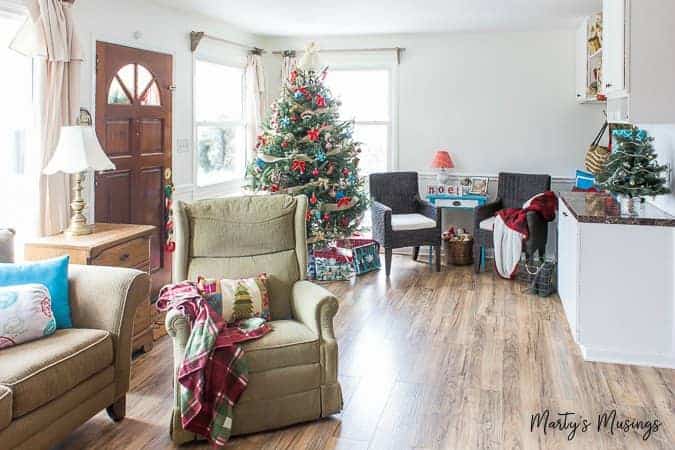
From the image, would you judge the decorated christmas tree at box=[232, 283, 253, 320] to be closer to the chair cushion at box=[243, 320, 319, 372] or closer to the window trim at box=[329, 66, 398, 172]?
the chair cushion at box=[243, 320, 319, 372]

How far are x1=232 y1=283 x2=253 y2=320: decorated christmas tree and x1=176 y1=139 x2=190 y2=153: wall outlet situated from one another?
2.76 metres

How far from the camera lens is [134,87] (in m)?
4.80

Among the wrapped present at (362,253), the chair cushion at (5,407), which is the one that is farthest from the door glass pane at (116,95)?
the chair cushion at (5,407)

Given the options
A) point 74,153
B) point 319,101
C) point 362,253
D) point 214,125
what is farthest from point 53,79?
point 362,253

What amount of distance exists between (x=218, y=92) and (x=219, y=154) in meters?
0.62

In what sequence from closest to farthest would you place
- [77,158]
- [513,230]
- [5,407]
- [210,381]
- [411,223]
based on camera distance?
1. [5,407]
2. [210,381]
3. [77,158]
4. [513,230]
5. [411,223]

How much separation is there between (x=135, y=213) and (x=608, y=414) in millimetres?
3570

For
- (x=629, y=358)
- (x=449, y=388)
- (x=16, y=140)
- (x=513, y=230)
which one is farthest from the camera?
(x=513, y=230)

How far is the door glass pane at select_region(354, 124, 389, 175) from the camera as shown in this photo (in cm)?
708

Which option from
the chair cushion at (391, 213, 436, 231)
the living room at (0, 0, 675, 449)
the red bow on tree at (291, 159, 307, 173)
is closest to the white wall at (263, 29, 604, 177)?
the living room at (0, 0, 675, 449)

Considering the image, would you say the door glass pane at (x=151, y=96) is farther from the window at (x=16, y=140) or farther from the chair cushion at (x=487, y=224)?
the chair cushion at (x=487, y=224)

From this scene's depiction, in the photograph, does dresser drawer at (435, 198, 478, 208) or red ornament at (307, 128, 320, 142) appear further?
dresser drawer at (435, 198, 478, 208)

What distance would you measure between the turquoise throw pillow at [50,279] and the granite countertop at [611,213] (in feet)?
9.46

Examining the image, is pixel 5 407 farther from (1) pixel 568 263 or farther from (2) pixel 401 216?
(2) pixel 401 216
